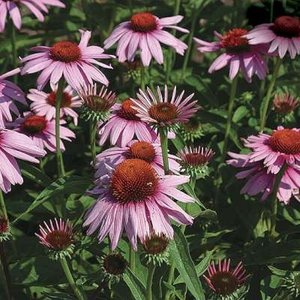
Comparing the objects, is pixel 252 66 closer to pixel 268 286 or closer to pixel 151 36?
pixel 151 36

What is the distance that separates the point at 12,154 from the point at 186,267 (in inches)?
15.3

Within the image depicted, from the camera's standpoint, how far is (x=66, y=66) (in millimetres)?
1678

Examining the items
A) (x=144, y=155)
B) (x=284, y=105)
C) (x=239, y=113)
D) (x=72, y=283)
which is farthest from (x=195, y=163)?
(x=239, y=113)

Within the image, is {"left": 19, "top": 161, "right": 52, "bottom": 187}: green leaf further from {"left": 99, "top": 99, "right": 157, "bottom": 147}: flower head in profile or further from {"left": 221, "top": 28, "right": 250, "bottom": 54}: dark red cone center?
{"left": 221, "top": 28, "right": 250, "bottom": 54}: dark red cone center

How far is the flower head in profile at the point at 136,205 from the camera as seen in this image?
1285mm

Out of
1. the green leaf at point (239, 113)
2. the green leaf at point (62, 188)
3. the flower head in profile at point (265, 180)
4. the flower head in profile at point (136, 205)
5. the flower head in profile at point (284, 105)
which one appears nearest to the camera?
the flower head in profile at point (136, 205)

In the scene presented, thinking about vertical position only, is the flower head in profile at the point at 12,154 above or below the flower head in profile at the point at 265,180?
above

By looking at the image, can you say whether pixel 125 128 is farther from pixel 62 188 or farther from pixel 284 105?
pixel 284 105

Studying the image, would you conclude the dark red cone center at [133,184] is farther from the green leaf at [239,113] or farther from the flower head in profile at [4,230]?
the green leaf at [239,113]

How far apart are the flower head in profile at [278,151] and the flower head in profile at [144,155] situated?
222mm

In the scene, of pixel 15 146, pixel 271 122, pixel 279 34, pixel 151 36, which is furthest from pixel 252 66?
pixel 15 146

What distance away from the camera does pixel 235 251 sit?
1943 millimetres

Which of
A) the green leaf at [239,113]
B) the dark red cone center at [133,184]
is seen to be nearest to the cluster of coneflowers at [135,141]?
the dark red cone center at [133,184]

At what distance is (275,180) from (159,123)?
1.35ft
